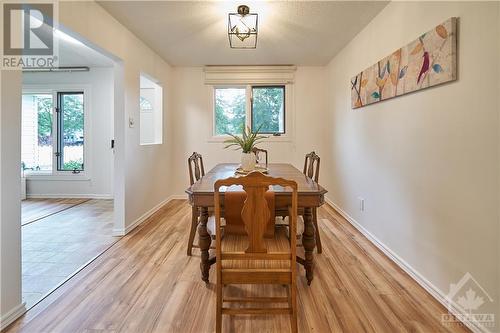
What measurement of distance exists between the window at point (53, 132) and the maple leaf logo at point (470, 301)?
592 cm

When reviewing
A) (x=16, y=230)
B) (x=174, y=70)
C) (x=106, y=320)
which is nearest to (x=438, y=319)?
(x=106, y=320)

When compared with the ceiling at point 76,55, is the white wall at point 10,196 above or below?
below

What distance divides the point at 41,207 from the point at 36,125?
1.76 meters

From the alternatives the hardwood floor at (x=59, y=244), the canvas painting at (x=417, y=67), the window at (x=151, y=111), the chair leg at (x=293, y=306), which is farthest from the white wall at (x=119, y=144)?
the canvas painting at (x=417, y=67)

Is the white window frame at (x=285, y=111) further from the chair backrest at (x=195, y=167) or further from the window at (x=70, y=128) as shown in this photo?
the window at (x=70, y=128)

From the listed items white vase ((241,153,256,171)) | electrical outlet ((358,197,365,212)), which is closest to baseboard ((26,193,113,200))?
white vase ((241,153,256,171))

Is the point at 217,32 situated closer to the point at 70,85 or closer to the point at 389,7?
the point at 389,7

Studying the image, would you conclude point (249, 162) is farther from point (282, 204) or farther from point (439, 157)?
point (439, 157)

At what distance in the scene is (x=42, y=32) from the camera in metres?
3.49

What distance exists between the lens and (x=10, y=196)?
1729 millimetres

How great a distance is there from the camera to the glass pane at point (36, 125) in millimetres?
5496

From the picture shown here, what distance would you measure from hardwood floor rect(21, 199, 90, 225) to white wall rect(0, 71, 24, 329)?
2547 millimetres

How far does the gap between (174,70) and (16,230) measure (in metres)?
4.06

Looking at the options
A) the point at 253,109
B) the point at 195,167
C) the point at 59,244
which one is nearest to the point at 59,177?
the point at 59,244
